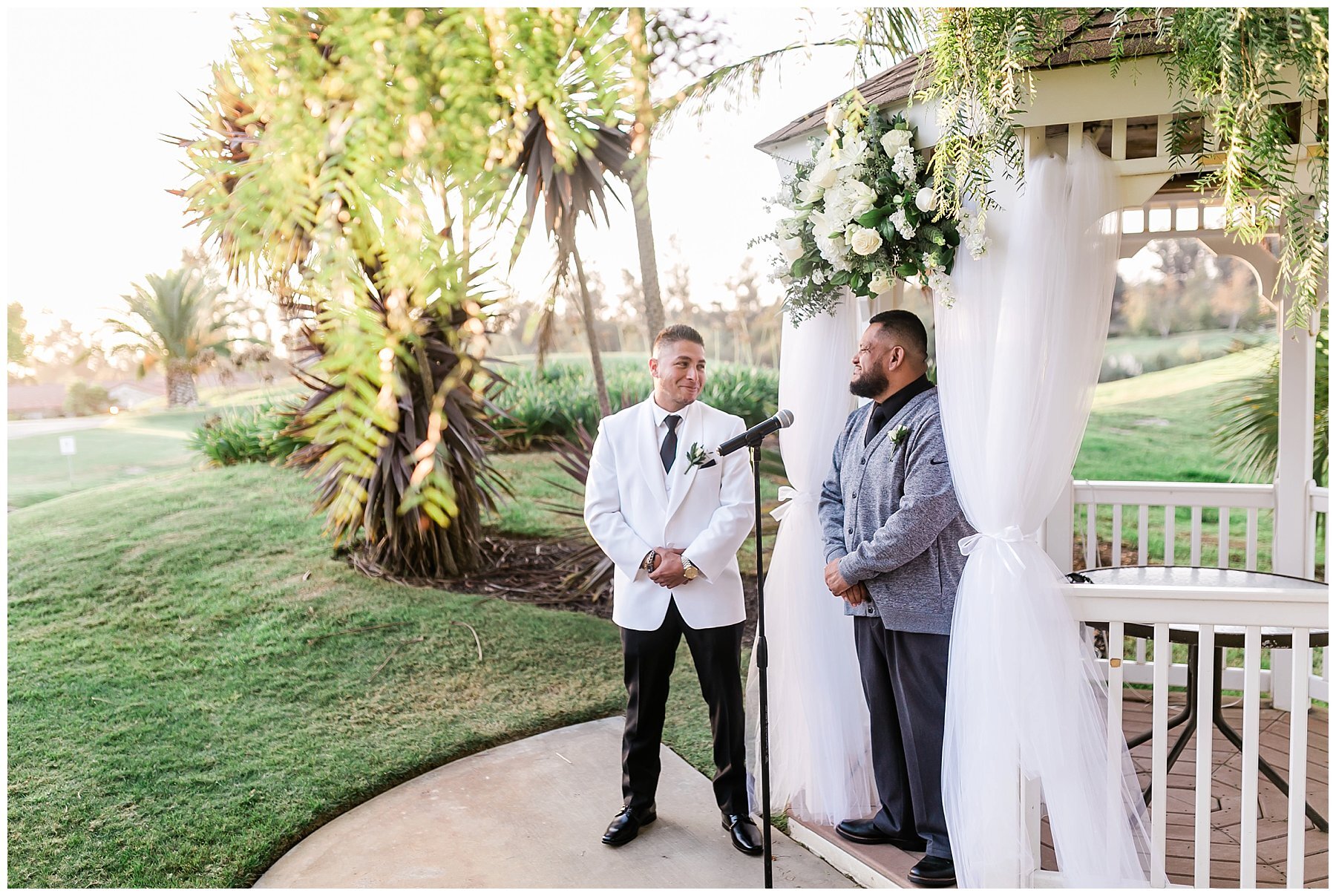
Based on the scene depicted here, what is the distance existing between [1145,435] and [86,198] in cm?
1049

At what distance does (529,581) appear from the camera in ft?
22.6

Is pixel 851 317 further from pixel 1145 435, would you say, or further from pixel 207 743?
pixel 1145 435

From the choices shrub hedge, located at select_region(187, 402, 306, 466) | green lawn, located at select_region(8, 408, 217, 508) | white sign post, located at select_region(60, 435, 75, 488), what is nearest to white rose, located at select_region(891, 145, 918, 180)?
shrub hedge, located at select_region(187, 402, 306, 466)

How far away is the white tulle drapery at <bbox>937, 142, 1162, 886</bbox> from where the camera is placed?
8.66 feet

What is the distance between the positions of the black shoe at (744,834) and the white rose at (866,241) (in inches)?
76.7

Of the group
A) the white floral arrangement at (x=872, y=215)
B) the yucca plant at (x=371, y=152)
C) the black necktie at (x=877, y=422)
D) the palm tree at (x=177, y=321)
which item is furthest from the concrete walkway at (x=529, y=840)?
the palm tree at (x=177, y=321)

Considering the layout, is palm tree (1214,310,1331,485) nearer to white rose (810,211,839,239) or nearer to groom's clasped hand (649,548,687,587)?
white rose (810,211,839,239)

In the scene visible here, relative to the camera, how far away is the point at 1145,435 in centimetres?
1095

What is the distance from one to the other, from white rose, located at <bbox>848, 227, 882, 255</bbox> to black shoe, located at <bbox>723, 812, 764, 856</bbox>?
76.7 inches

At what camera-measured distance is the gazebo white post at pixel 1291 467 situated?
4.39m

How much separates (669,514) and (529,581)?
3761mm

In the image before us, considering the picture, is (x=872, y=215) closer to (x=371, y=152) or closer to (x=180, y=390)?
(x=371, y=152)

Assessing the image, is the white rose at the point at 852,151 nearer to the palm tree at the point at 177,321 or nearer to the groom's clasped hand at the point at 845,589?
the groom's clasped hand at the point at 845,589

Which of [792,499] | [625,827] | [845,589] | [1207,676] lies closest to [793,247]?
[792,499]
